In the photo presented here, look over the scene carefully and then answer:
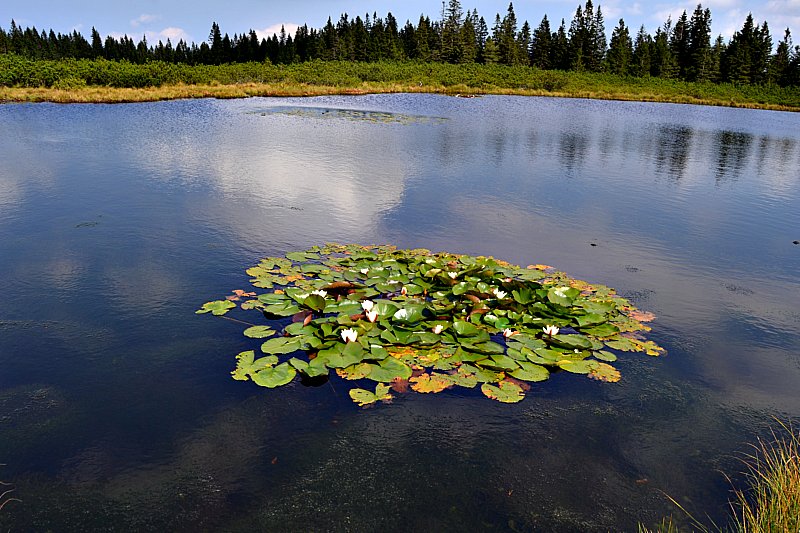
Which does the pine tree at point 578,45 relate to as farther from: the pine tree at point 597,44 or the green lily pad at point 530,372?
the green lily pad at point 530,372

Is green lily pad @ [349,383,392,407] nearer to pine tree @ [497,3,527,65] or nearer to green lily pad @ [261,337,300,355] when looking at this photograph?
green lily pad @ [261,337,300,355]

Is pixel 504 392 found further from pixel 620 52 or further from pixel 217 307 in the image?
pixel 620 52

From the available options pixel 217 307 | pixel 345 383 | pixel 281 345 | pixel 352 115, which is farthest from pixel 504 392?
pixel 352 115

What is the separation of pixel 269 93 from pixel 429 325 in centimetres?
4503

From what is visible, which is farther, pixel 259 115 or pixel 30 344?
pixel 259 115

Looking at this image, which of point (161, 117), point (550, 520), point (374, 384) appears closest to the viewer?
point (550, 520)

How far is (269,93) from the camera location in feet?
A: 153

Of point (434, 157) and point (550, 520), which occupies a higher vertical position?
point (434, 157)

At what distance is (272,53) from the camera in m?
95.4

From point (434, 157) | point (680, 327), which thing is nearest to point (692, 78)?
point (434, 157)

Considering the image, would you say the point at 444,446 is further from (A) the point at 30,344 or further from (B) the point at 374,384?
(A) the point at 30,344

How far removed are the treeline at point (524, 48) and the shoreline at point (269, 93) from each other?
19.6m

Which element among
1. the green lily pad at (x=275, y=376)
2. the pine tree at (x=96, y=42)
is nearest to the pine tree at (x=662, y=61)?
the green lily pad at (x=275, y=376)

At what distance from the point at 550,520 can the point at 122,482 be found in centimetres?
335
